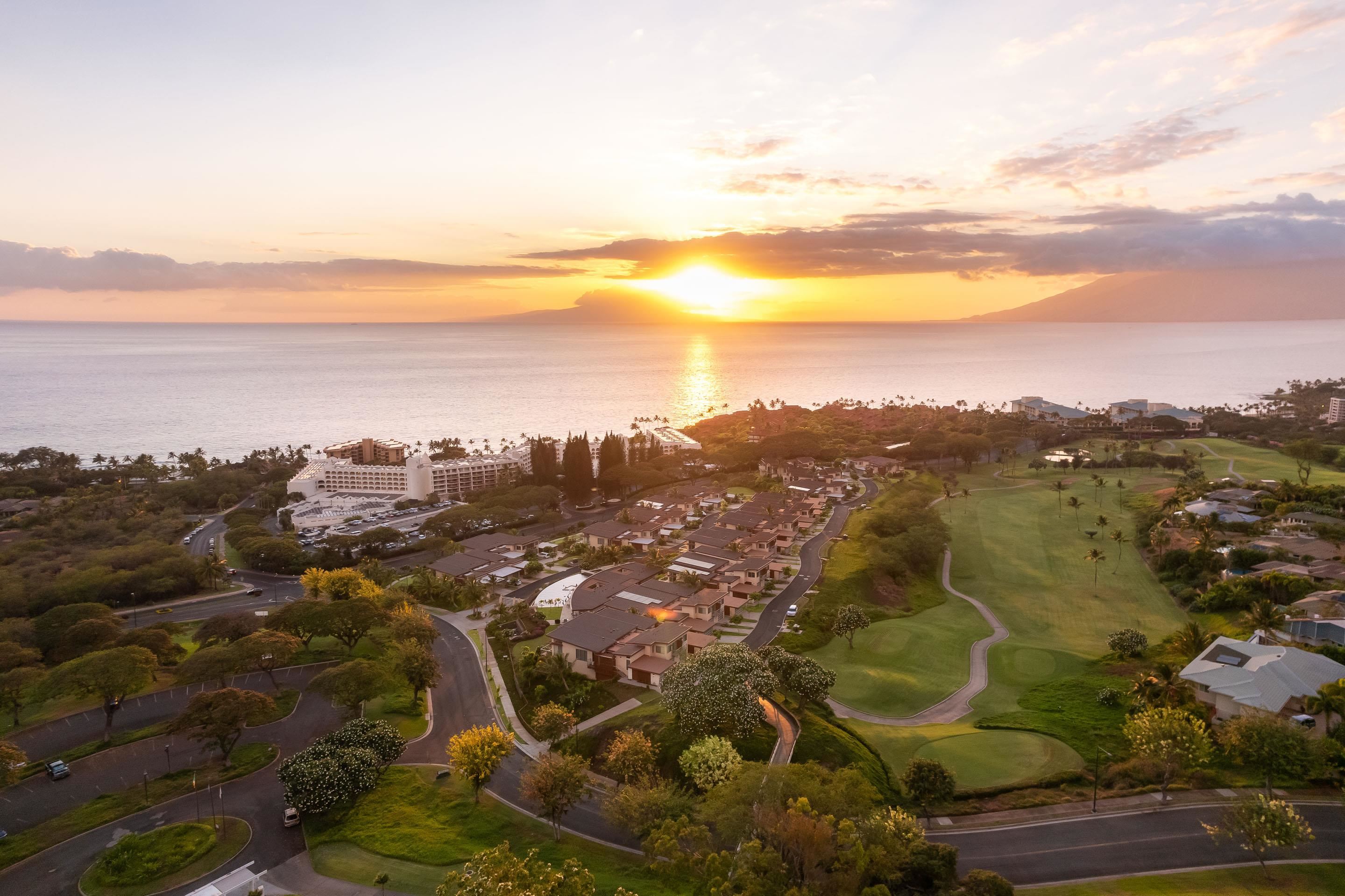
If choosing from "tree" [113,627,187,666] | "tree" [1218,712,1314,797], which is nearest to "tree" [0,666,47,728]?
"tree" [113,627,187,666]

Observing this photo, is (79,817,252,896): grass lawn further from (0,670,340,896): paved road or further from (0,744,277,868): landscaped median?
(0,744,277,868): landscaped median

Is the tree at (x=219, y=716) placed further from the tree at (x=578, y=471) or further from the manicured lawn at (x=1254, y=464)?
the manicured lawn at (x=1254, y=464)

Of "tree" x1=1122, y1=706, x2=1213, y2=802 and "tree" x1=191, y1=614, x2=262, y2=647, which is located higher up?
"tree" x1=1122, y1=706, x2=1213, y2=802

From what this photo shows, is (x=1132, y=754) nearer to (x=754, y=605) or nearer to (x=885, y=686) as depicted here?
(x=885, y=686)

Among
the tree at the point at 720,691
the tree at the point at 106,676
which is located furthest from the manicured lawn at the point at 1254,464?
the tree at the point at 106,676

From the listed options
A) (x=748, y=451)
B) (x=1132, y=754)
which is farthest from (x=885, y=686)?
(x=748, y=451)

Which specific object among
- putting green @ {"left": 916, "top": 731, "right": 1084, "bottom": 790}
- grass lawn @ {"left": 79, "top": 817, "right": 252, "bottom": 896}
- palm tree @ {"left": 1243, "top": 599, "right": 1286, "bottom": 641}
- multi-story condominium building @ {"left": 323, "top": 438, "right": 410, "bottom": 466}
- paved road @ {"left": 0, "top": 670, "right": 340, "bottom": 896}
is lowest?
multi-story condominium building @ {"left": 323, "top": 438, "right": 410, "bottom": 466}
